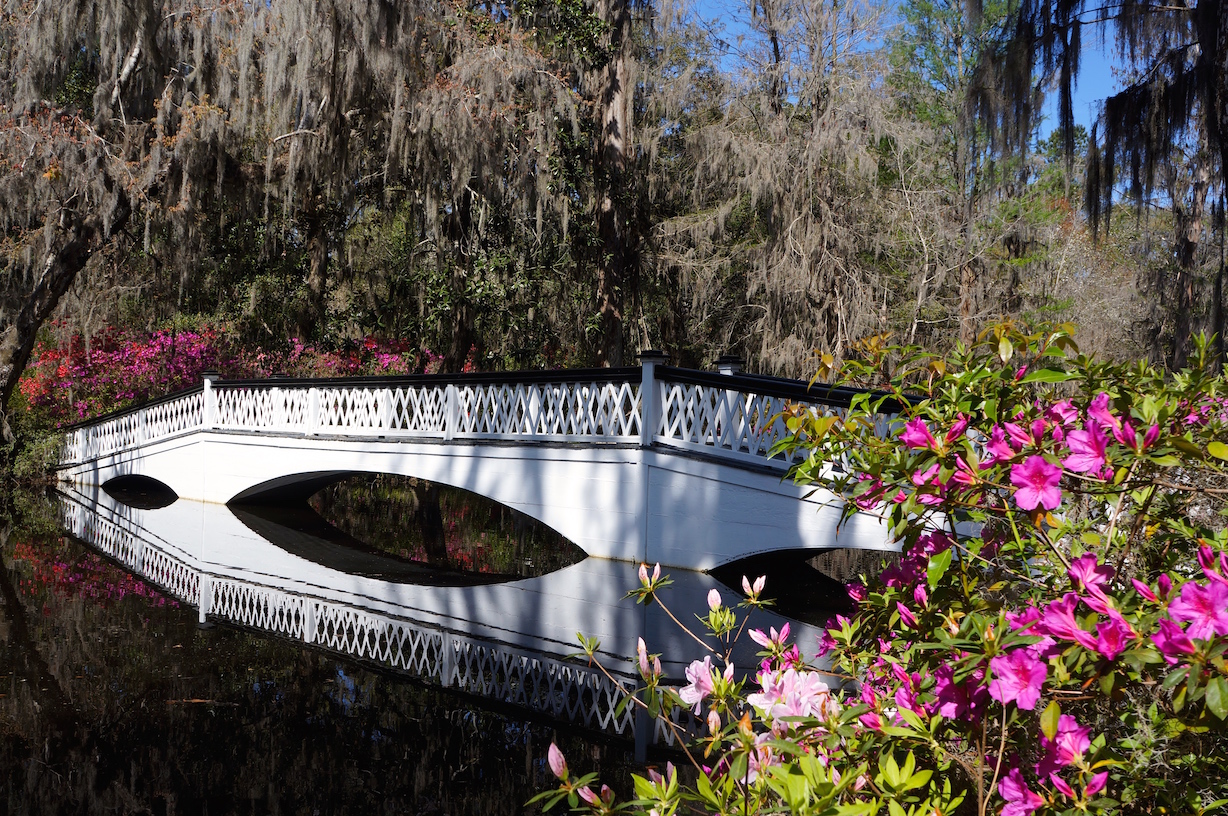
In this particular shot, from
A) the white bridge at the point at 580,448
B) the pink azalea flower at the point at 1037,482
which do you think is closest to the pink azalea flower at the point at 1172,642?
the pink azalea flower at the point at 1037,482

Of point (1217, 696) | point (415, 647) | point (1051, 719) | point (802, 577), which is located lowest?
point (802, 577)

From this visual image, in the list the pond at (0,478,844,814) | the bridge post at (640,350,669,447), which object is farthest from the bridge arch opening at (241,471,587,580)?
the bridge post at (640,350,669,447)

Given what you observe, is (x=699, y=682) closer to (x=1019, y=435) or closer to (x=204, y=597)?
(x=1019, y=435)

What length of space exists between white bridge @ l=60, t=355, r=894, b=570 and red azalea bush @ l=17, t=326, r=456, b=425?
13.4 feet

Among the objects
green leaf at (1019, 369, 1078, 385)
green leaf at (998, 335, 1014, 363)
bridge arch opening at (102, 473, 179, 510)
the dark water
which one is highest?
green leaf at (998, 335, 1014, 363)

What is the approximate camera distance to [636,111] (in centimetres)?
1759

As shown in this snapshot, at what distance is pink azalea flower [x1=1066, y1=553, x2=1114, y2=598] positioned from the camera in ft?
5.12

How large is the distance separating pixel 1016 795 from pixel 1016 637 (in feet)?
1.24

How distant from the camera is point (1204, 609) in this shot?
4.32 feet

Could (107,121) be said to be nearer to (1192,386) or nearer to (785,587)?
(785,587)

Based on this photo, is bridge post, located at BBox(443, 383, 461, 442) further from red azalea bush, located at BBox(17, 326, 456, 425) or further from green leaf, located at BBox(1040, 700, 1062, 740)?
green leaf, located at BBox(1040, 700, 1062, 740)

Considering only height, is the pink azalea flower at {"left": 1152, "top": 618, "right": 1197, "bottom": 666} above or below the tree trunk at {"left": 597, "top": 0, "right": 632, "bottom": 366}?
below

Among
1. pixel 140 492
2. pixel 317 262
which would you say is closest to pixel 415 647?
pixel 317 262

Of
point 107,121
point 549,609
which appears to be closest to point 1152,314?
point 549,609
